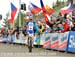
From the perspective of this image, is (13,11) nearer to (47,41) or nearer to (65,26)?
(47,41)

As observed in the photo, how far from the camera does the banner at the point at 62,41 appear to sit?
63.8ft

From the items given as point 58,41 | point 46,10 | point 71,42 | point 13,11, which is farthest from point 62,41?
point 13,11

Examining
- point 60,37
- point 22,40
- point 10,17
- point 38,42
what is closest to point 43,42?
point 38,42

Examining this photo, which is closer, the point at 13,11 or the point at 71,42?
the point at 71,42

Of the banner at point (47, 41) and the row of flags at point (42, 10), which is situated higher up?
the row of flags at point (42, 10)

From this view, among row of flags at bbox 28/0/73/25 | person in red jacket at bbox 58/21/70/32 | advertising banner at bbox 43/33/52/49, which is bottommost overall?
advertising banner at bbox 43/33/52/49

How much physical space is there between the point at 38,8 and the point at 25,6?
4.59m

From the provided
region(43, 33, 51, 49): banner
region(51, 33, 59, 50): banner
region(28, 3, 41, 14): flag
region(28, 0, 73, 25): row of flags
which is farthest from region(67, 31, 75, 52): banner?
region(28, 3, 41, 14): flag

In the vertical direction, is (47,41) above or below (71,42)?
below

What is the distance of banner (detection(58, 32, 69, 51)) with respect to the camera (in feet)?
63.8

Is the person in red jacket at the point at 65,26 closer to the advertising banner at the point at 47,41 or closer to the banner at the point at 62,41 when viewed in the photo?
the banner at the point at 62,41

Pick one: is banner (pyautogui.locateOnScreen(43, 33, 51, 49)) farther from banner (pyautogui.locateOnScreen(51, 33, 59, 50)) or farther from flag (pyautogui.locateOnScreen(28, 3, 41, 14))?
flag (pyautogui.locateOnScreen(28, 3, 41, 14))

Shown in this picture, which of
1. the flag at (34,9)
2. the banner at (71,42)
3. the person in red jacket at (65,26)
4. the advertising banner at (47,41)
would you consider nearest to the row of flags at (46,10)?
the flag at (34,9)

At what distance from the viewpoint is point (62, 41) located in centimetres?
1991
